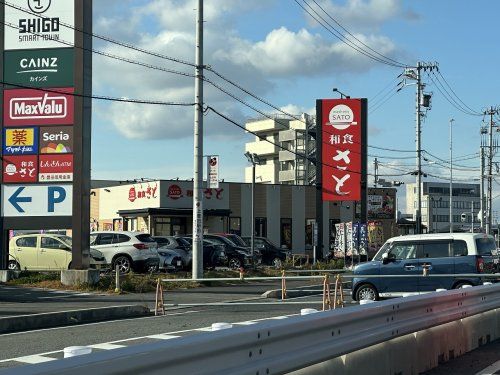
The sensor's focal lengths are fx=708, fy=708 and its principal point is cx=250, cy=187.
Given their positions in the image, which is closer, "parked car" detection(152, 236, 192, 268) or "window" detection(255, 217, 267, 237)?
"parked car" detection(152, 236, 192, 268)

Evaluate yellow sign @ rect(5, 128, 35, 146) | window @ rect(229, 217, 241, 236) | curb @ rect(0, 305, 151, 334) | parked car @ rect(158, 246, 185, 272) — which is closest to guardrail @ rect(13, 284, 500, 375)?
curb @ rect(0, 305, 151, 334)

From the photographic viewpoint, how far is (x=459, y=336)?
9.46 meters

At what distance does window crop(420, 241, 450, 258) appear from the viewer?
17.6 m

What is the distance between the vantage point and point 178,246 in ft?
108

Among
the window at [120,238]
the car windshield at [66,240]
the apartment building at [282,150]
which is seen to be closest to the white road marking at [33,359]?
the car windshield at [66,240]

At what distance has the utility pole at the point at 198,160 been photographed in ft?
80.9

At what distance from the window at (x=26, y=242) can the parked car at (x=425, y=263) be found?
1331 centimetres

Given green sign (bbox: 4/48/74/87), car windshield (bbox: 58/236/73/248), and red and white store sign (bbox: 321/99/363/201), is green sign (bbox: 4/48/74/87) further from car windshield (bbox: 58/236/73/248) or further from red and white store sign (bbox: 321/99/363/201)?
red and white store sign (bbox: 321/99/363/201)

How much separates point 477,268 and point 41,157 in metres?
14.5

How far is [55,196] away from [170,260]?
7.83 meters

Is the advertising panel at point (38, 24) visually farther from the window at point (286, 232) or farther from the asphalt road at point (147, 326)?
the window at point (286, 232)

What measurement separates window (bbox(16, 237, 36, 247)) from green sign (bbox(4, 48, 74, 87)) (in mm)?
6022

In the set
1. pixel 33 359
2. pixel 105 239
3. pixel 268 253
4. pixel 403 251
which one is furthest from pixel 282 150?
pixel 33 359

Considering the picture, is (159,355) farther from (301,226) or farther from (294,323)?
(301,226)
